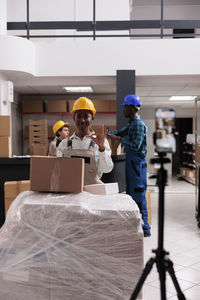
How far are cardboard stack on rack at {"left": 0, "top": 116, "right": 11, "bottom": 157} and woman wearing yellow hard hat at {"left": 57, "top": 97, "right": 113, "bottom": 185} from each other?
1823mm

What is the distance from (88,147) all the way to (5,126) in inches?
81.3

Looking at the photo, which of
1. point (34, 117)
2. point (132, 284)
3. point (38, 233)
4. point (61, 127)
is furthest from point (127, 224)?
point (34, 117)

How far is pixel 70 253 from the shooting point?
1802 mm

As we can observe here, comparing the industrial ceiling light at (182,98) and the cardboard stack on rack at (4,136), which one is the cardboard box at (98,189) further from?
the industrial ceiling light at (182,98)

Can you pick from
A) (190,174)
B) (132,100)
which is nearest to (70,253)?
(132,100)

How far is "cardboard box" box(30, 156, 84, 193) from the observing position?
2.02 m

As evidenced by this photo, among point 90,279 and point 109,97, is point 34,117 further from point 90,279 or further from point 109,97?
point 90,279

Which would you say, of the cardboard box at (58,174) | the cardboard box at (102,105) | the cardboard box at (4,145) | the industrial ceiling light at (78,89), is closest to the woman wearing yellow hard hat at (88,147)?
the cardboard box at (58,174)

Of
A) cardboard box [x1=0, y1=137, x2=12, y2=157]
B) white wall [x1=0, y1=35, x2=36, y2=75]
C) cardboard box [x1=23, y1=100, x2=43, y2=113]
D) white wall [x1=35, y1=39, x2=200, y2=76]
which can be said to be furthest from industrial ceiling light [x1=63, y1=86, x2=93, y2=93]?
cardboard box [x1=0, y1=137, x2=12, y2=157]

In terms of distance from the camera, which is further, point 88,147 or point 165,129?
point 88,147

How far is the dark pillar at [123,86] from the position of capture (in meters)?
5.39

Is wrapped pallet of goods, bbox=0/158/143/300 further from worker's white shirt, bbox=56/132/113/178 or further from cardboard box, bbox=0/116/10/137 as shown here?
cardboard box, bbox=0/116/10/137

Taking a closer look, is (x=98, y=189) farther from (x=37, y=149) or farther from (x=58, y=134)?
(x=37, y=149)

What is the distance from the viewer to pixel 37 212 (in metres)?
1.85
